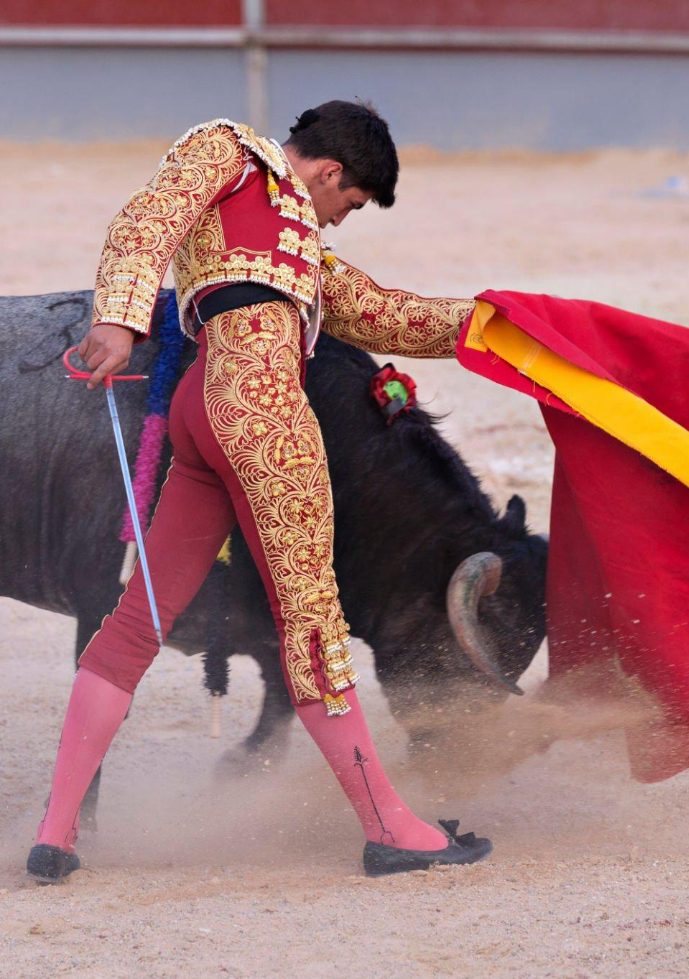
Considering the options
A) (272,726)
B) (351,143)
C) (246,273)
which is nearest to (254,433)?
(246,273)

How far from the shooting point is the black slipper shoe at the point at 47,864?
2633 millimetres

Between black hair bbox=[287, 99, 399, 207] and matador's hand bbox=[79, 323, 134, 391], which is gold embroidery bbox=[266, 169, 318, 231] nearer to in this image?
black hair bbox=[287, 99, 399, 207]

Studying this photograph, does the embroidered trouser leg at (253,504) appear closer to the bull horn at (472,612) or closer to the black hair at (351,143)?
the black hair at (351,143)

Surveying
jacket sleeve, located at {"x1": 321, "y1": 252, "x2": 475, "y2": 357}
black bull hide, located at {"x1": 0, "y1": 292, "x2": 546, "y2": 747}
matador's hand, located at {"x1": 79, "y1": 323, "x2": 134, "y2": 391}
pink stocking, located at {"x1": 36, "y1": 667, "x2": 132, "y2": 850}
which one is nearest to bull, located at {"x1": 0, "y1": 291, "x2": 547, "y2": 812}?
black bull hide, located at {"x1": 0, "y1": 292, "x2": 546, "y2": 747}

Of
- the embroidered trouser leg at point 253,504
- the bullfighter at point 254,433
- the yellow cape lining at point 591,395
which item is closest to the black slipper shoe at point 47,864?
the bullfighter at point 254,433

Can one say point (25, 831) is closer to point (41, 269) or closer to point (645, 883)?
point (645, 883)

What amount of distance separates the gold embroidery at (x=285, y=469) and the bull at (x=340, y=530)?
1.65ft

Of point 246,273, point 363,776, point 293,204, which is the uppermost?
point 293,204

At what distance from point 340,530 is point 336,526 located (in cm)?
1

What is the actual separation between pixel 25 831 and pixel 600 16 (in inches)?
431

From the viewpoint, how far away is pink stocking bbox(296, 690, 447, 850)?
2.65 m

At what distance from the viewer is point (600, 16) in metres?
12.3

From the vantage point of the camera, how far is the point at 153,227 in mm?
2434

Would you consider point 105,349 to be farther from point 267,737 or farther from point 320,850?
point 267,737
